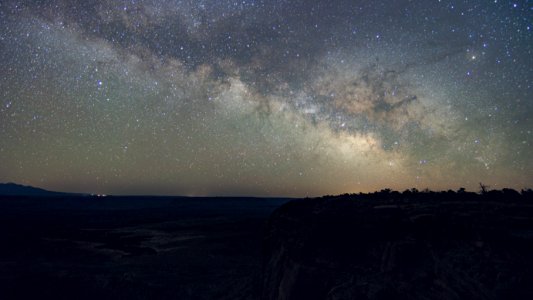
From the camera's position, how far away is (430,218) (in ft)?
27.3

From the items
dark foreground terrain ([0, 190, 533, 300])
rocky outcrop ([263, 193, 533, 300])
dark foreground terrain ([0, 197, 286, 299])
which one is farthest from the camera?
dark foreground terrain ([0, 197, 286, 299])

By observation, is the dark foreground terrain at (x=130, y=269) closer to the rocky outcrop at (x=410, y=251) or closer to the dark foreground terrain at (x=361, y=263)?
the dark foreground terrain at (x=361, y=263)

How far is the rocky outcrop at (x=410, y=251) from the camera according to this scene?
6.46 m

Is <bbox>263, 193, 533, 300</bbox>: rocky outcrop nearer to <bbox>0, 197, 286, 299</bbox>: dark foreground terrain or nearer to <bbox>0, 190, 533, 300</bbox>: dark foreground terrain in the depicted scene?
<bbox>0, 190, 533, 300</bbox>: dark foreground terrain

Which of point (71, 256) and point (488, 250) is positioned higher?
point (488, 250)

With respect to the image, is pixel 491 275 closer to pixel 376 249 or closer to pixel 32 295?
pixel 376 249

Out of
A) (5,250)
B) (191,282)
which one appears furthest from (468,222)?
(5,250)

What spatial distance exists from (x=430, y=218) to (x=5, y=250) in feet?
88.7

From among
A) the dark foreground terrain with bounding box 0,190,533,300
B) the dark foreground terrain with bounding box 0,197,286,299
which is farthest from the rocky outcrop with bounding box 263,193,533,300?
the dark foreground terrain with bounding box 0,197,286,299

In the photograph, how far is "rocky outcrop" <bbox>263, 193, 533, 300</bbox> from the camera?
6.46 m

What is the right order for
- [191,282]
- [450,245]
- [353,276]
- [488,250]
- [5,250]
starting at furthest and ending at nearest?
[5,250]
[191,282]
[353,276]
[450,245]
[488,250]

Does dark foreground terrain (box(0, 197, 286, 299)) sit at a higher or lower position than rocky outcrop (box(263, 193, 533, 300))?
lower

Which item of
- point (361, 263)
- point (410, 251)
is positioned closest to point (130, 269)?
point (361, 263)

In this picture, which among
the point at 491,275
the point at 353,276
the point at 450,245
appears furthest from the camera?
the point at 353,276
